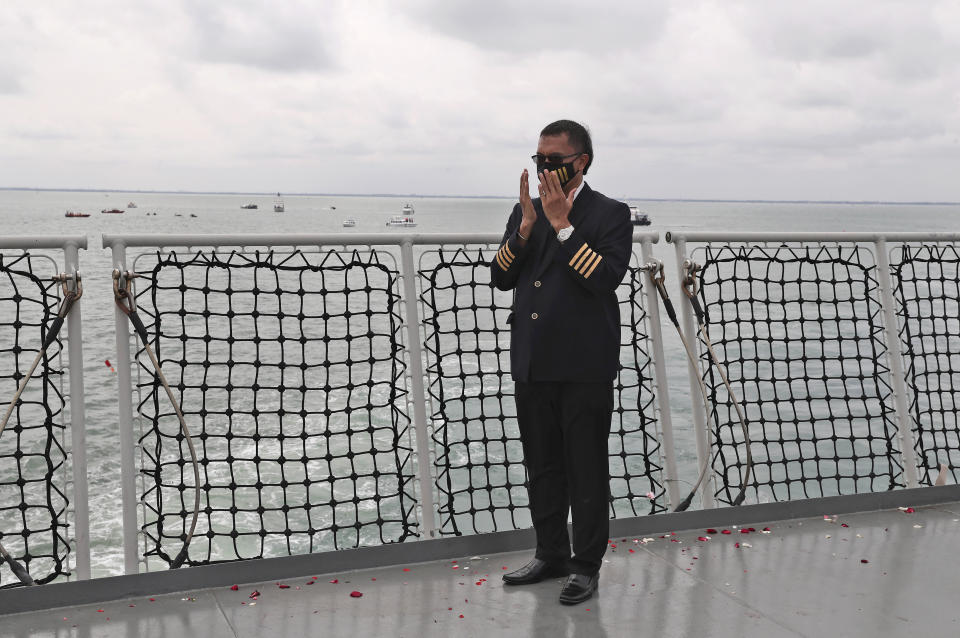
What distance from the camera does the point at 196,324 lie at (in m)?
28.2

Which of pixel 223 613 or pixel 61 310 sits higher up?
pixel 61 310

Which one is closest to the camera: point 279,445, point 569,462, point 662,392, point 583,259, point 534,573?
point 583,259

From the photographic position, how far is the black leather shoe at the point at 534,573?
135 inches

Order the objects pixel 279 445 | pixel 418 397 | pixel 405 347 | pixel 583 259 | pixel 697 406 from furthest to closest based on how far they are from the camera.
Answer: pixel 279 445 → pixel 697 406 → pixel 405 347 → pixel 418 397 → pixel 583 259

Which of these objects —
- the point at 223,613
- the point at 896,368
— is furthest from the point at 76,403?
the point at 896,368

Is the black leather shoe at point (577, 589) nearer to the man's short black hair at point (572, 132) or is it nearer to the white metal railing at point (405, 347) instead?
the white metal railing at point (405, 347)

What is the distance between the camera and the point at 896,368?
15.4ft

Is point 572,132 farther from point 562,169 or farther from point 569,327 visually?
point 569,327

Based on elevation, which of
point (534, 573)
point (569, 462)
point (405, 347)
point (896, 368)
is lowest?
point (534, 573)

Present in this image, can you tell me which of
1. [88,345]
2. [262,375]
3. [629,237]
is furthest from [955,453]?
[88,345]

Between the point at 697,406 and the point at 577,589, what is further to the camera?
the point at 697,406

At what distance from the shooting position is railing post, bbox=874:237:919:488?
4655 millimetres

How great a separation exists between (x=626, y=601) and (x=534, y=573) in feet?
1.24

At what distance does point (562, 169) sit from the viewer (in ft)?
10.5
